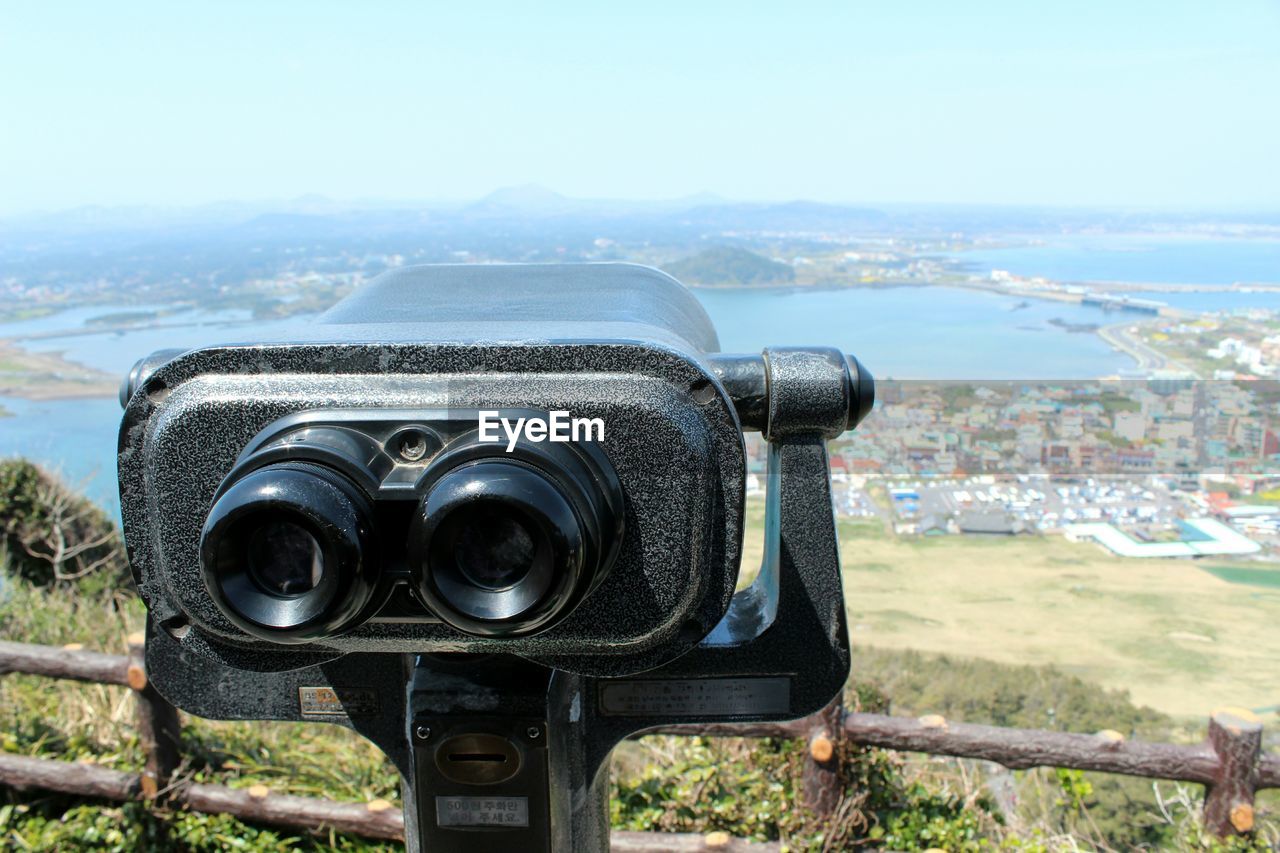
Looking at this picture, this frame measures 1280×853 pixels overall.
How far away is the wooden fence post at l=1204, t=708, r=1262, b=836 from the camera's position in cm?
285

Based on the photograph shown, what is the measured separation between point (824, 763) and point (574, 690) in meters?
2.12

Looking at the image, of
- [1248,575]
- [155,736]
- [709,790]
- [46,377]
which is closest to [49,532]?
[155,736]

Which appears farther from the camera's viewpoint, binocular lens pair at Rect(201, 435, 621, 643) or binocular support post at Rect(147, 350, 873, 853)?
binocular support post at Rect(147, 350, 873, 853)

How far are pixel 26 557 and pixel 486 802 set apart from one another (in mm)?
5399

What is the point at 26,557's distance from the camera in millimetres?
5547

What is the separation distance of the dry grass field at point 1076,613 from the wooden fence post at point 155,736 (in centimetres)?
217

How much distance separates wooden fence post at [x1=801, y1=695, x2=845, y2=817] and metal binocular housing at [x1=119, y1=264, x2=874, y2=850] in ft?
6.10

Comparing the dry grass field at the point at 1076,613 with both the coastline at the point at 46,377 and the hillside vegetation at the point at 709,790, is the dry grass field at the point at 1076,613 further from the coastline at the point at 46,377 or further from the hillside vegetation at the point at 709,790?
the coastline at the point at 46,377

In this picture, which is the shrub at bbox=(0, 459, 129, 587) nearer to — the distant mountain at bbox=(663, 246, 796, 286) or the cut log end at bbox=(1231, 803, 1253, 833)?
the distant mountain at bbox=(663, 246, 796, 286)

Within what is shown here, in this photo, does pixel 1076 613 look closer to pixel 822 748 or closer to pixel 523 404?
pixel 822 748

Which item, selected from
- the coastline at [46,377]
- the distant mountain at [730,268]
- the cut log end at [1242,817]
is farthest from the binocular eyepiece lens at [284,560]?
the coastline at [46,377]

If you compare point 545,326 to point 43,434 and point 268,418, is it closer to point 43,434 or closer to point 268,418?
point 268,418

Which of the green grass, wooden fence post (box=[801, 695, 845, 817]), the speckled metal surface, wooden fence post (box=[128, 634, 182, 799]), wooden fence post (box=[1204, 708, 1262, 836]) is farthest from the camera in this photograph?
the green grass

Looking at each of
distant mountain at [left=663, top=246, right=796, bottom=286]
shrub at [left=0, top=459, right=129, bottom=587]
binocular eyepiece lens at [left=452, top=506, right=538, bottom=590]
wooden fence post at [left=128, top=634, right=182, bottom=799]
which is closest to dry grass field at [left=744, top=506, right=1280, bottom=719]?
wooden fence post at [left=128, top=634, right=182, bottom=799]
